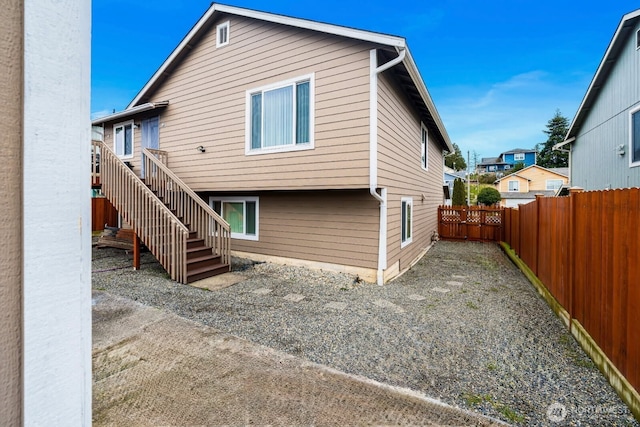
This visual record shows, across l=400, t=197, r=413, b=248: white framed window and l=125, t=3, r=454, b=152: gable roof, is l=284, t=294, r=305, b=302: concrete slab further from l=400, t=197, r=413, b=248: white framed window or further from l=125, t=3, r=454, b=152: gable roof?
l=125, t=3, r=454, b=152: gable roof

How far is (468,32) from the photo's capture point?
752 inches

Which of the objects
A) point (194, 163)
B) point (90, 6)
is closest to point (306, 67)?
point (194, 163)

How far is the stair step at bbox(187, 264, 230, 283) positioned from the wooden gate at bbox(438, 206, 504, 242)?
1108 cm

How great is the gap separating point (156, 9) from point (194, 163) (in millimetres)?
10998

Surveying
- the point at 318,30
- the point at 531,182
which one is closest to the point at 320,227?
the point at 318,30

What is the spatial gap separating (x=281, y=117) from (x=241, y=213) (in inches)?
126

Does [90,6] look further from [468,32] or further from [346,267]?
[468,32]

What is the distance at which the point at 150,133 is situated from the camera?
33.5 ft

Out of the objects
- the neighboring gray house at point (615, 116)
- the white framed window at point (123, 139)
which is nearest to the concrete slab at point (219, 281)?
the white framed window at point (123, 139)

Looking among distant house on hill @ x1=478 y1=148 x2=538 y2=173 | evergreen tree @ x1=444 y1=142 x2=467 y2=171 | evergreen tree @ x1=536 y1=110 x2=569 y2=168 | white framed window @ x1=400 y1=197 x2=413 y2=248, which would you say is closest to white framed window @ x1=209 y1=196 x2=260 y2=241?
white framed window @ x1=400 y1=197 x2=413 y2=248

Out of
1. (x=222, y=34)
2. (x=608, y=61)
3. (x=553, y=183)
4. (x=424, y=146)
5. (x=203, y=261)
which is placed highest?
(x=608, y=61)

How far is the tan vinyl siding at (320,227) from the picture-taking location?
22.6ft

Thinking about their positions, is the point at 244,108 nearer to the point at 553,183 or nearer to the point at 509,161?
the point at 553,183

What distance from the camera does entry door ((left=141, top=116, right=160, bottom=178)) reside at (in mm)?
10008
